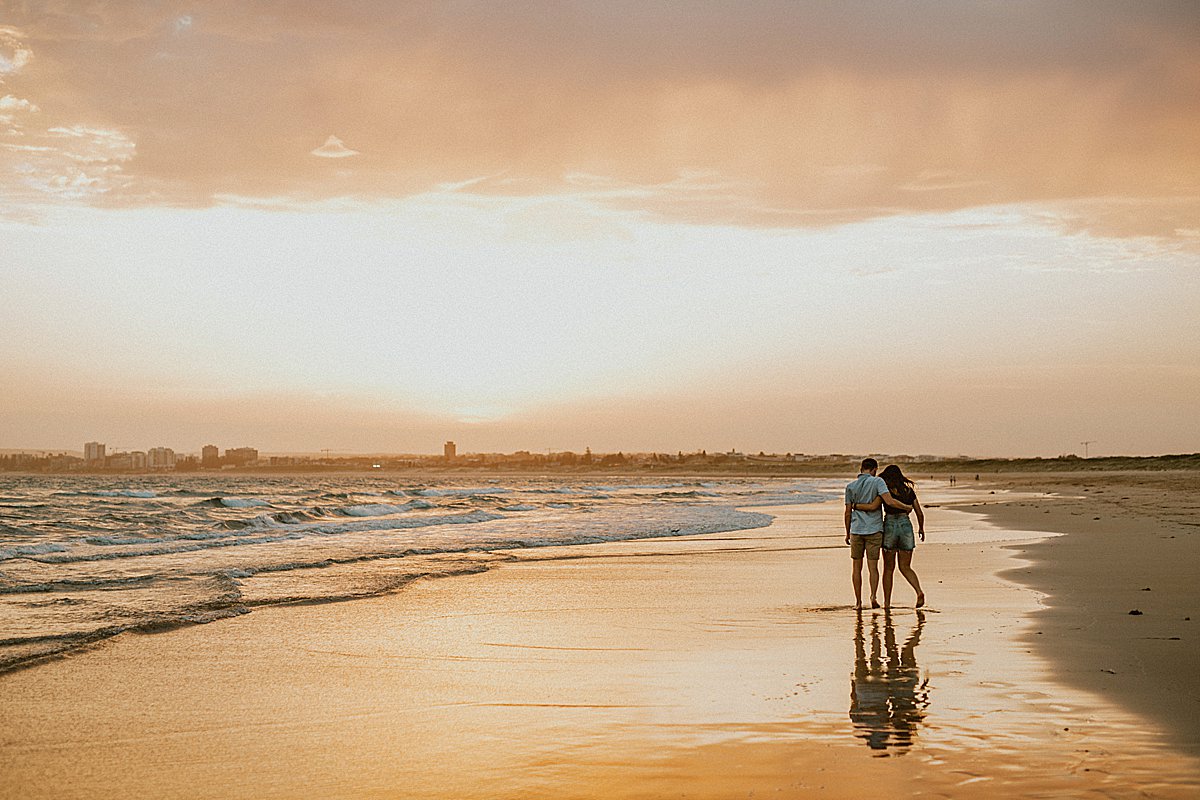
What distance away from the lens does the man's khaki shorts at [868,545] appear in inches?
463

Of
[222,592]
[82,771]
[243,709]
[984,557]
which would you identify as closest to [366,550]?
[222,592]

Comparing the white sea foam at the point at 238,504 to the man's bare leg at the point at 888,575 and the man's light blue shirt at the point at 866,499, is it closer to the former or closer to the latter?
the man's light blue shirt at the point at 866,499

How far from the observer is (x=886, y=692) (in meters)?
7.12

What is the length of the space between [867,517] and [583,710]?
6.17 m

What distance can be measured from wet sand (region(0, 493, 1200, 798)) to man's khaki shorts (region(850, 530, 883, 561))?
0.71m

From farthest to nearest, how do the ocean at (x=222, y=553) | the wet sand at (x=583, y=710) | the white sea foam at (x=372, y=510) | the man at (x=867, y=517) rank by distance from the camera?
the white sea foam at (x=372, y=510)
the man at (x=867, y=517)
the ocean at (x=222, y=553)
the wet sand at (x=583, y=710)

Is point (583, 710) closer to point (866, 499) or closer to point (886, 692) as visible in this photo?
point (886, 692)

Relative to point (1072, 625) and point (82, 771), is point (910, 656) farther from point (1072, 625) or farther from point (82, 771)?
point (82, 771)

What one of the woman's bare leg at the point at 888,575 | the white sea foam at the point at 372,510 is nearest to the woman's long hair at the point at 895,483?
the woman's bare leg at the point at 888,575

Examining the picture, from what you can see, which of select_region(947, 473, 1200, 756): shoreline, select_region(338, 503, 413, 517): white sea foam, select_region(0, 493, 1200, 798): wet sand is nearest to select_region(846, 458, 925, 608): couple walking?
select_region(0, 493, 1200, 798): wet sand

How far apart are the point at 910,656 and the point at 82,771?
634 cm

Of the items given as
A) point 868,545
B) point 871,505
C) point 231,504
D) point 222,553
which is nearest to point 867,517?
point 871,505

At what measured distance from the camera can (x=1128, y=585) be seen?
42.5ft

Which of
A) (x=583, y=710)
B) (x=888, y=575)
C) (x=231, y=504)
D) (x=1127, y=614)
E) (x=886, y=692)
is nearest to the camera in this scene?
(x=583, y=710)
